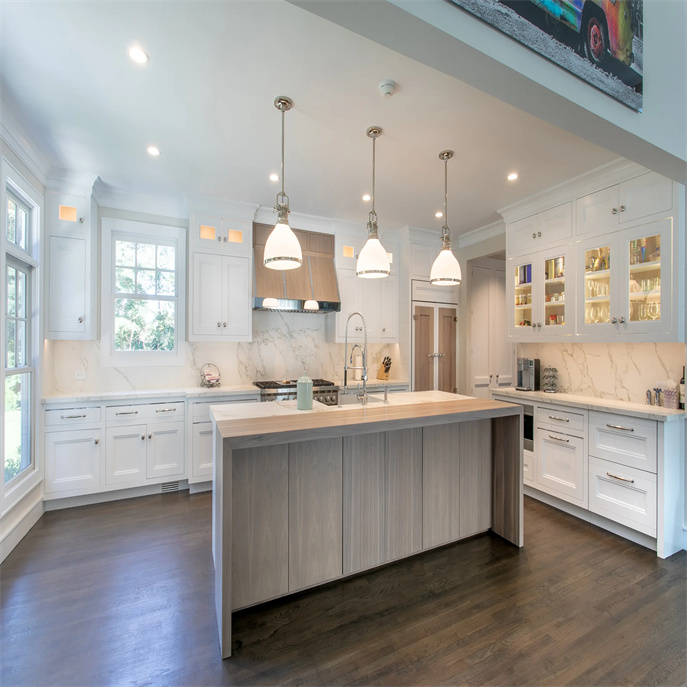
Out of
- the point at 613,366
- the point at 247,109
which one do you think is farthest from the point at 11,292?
the point at 613,366

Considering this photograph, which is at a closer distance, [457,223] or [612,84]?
[612,84]

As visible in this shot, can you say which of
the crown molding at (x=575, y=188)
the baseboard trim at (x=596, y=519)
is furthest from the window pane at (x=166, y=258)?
the baseboard trim at (x=596, y=519)

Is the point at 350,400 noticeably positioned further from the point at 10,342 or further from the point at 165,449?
the point at 10,342

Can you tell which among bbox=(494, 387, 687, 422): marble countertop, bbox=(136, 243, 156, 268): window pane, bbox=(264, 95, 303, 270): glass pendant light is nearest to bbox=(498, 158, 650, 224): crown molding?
bbox=(494, 387, 687, 422): marble countertop

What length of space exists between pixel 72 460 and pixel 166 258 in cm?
217

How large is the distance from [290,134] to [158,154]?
3.82ft

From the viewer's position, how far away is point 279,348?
14.2 feet

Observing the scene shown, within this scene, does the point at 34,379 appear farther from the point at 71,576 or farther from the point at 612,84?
the point at 612,84

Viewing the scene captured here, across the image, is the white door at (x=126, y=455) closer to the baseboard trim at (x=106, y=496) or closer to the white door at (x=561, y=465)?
the baseboard trim at (x=106, y=496)

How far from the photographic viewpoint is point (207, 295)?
Answer: 368cm

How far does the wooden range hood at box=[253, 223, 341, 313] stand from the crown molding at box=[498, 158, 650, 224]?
2058 millimetres

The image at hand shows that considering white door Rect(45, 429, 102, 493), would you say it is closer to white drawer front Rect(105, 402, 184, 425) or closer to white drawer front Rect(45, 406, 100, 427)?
white drawer front Rect(45, 406, 100, 427)

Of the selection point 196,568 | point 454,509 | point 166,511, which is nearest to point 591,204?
point 454,509

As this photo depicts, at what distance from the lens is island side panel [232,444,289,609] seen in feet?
5.98
